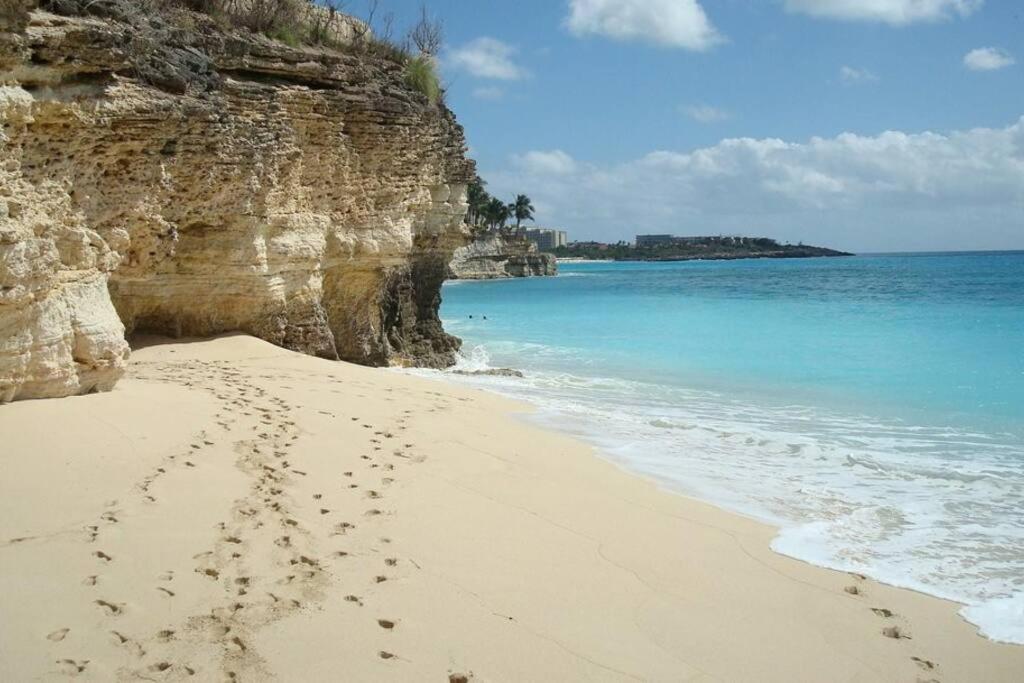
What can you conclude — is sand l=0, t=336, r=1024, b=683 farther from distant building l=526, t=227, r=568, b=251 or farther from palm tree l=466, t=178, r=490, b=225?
distant building l=526, t=227, r=568, b=251

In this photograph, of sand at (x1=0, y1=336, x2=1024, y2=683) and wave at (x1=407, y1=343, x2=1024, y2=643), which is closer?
sand at (x1=0, y1=336, x2=1024, y2=683)

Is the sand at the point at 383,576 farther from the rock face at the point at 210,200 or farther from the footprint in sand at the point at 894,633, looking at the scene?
the rock face at the point at 210,200

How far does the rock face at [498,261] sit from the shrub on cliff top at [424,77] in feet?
179

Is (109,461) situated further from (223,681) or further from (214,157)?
(214,157)

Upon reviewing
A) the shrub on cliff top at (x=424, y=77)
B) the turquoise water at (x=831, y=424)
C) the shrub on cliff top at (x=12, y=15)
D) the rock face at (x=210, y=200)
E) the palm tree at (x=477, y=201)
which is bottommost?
the turquoise water at (x=831, y=424)

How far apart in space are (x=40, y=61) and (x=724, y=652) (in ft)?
22.9

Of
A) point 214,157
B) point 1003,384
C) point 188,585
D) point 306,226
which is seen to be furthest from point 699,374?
point 188,585

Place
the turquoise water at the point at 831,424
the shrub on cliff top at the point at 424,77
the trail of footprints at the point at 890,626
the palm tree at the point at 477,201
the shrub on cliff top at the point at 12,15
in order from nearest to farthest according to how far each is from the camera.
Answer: the trail of footprints at the point at 890,626 < the turquoise water at the point at 831,424 < the shrub on cliff top at the point at 12,15 < the shrub on cliff top at the point at 424,77 < the palm tree at the point at 477,201

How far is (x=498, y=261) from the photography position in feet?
243

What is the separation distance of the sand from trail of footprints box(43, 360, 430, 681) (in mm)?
13

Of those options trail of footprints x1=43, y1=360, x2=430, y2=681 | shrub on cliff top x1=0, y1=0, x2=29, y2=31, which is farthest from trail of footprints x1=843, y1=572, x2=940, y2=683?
shrub on cliff top x1=0, y1=0, x2=29, y2=31

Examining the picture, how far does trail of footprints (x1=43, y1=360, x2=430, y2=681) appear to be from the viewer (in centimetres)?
298

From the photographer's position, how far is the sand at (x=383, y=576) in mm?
3127

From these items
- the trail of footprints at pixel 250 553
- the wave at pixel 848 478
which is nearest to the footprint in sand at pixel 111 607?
the trail of footprints at pixel 250 553
